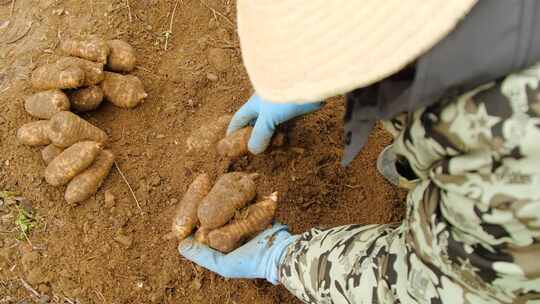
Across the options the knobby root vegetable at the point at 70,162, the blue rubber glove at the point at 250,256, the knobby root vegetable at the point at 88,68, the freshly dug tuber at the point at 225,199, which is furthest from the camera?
the knobby root vegetable at the point at 88,68

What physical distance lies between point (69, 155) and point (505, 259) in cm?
169

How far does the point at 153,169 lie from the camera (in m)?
2.23

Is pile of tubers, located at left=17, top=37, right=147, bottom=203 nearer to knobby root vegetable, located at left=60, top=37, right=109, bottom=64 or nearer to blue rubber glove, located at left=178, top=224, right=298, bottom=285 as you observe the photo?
knobby root vegetable, located at left=60, top=37, right=109, bottom=64

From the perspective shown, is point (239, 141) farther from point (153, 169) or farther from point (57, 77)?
point (57, 77)

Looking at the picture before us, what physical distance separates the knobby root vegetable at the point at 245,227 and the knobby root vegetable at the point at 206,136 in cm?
35

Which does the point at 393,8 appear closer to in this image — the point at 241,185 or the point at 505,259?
the point at 505,259

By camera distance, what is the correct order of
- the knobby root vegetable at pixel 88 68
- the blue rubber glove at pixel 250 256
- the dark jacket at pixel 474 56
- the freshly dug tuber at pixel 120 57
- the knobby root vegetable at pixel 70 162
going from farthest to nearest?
the freshly dug tuber at pixel 120 57, the knobby root vegetable at pixel 88 68, the knobby root vegetable at pixel 70 162, the blue rubber glove at pixel 250 256, the dark jacket at pixel 474 56

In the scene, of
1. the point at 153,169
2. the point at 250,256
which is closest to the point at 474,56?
the point at 250,256

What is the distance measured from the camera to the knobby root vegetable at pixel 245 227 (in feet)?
6.55

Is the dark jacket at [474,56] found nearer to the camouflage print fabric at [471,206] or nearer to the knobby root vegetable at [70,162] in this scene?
the camouflage print fabric at [471,206]

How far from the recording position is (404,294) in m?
1.27

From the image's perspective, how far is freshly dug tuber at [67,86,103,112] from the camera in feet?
7.32

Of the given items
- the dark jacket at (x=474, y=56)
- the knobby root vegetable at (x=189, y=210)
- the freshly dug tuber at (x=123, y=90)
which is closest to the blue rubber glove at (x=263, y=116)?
the knobby root vegetable at (x=189, y=210)

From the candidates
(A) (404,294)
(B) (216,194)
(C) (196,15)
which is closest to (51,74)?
(C) (196,15)
